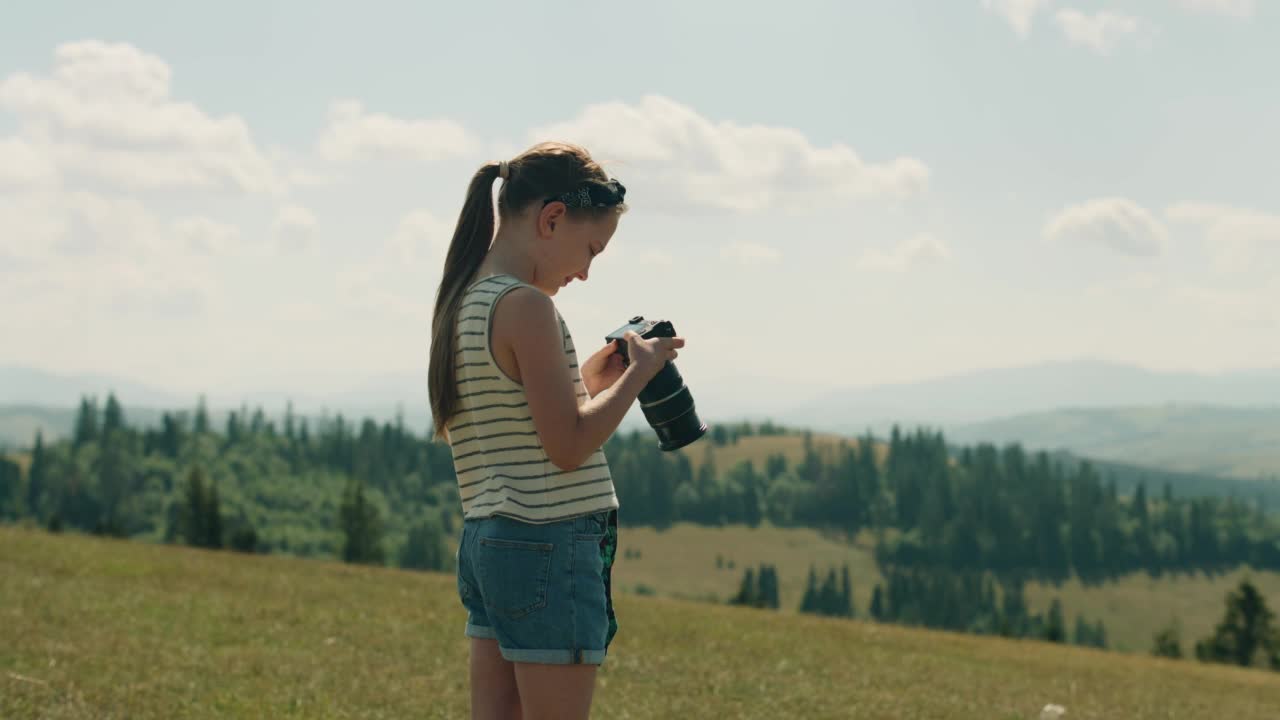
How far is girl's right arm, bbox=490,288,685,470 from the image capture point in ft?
15.3

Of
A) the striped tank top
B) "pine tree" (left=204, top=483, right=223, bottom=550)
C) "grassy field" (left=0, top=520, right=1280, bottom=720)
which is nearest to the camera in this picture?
the striped tank top

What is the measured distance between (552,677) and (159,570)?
2454 cm

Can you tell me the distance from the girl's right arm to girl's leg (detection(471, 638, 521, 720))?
117 cm

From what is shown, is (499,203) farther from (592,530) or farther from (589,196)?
(592,530)

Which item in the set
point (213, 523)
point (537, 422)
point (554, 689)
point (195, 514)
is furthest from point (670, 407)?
point (195, 514)

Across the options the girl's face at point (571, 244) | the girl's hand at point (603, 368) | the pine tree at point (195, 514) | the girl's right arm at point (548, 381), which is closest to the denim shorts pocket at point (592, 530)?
the girl's right arm at point (548, 381)

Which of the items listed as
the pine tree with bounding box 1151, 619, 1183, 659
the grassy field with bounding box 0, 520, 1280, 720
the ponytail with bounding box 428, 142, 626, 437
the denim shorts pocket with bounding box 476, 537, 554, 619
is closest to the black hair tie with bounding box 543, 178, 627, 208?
the ponytail with bounding box 428, 142, 626, 437

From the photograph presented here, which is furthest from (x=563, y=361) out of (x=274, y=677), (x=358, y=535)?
(x=358, y=535)

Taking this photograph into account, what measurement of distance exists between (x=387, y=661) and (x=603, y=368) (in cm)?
1150

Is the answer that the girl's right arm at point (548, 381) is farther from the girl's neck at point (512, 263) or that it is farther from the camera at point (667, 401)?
the camera at point (667, 401)

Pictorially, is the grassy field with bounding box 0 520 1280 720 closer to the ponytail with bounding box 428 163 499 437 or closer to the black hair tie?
the ponytail with bounding box 428 163 499 437

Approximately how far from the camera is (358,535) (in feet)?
482

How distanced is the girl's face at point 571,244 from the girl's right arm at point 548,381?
0.36 meters

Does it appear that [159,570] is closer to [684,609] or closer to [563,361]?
[684,609]
